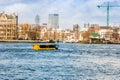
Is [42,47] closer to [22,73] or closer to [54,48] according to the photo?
[54,48]

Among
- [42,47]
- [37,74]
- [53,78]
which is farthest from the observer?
[42,47]

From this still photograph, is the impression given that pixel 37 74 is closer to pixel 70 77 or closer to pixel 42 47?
pixel 70 77

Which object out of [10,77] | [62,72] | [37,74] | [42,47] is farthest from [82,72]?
[42,47]

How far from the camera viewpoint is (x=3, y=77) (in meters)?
49.7

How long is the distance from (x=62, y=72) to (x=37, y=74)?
390cm

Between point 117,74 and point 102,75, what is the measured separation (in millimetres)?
1941

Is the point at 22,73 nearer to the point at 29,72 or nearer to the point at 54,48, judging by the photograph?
the point at 29,72

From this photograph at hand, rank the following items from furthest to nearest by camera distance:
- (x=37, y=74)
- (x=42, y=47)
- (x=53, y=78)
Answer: (x=42, y=47)
(x=37, y=74)
(x=53, y=78)

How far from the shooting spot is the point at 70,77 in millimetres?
50719

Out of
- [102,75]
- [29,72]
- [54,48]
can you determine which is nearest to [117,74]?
[102,75]

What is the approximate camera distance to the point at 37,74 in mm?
53469

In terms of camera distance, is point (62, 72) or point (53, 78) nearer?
point (53, 78)

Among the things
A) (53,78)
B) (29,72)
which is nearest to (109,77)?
(53,78)

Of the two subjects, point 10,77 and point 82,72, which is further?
point 82,72
